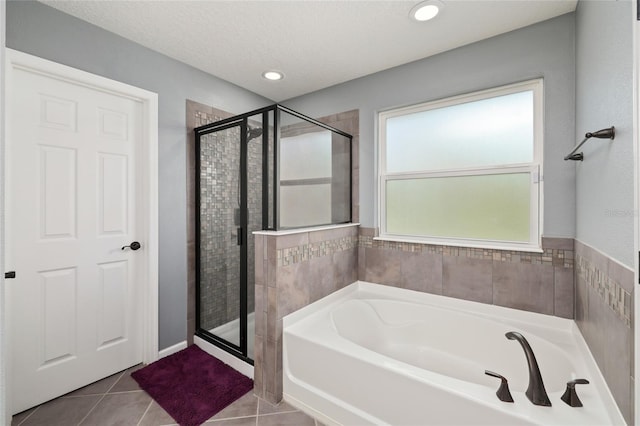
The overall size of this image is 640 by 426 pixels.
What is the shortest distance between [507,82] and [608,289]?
1.45m

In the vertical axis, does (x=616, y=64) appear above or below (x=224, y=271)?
above

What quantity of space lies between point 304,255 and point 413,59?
70.2 inches

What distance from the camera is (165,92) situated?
2252 mm

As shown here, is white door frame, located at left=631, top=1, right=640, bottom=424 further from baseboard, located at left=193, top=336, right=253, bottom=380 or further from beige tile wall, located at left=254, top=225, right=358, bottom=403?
baseboard, located at left=193, top=336, right=253, bottom=380

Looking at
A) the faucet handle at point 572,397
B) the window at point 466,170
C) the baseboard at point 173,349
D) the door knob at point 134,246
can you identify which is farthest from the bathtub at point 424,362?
the door knob at point 134,246

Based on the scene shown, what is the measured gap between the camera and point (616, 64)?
42.9 inches

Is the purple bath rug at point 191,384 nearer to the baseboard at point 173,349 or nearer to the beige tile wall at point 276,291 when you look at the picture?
the baseboard at point 173,349

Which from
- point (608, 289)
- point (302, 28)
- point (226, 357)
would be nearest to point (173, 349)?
point (226, 357)

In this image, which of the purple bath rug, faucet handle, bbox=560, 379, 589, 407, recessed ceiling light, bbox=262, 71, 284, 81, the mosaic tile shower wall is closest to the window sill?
faucet handle, bbox=560, 379, 589, 407

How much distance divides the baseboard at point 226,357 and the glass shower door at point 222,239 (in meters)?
0.06

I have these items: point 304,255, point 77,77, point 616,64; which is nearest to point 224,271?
point 304,255

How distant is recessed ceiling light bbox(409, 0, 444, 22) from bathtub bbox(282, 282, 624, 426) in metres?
1.96

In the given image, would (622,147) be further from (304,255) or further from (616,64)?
(304,255)

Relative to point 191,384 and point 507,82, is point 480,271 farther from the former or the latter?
point 191,384
